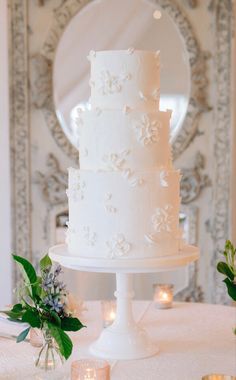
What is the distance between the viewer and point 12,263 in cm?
433

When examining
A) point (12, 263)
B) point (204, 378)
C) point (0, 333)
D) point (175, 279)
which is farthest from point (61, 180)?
point (204, 378)

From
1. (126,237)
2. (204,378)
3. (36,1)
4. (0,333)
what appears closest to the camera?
(204,378)

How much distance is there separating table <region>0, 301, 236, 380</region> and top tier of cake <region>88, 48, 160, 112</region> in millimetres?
861

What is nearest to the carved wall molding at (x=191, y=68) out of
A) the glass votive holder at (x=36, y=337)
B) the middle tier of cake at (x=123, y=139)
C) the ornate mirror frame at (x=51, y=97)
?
the ornate mirror frame at (x=51, y=97)

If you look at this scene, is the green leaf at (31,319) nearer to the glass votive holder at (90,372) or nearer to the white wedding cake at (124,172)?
the glass votive holder at (90,372)

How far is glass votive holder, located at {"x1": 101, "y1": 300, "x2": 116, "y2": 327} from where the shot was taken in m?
2.74

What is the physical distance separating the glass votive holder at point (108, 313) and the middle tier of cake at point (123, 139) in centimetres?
60

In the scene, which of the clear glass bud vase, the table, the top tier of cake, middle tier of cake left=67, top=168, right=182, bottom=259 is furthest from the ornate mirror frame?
the clear glass bud vase

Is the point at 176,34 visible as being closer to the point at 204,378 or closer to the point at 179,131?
the point at 179,131

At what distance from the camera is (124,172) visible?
238cm

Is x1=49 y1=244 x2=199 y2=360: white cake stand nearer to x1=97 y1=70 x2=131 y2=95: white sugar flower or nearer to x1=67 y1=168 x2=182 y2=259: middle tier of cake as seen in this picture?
x1=67 y1=168 x2=182 y2=259: middle tier of cake

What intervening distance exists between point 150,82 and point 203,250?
2.06 metres

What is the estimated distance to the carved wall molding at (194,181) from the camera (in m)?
4.30

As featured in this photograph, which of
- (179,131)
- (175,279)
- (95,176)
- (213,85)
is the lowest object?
(175,279)
